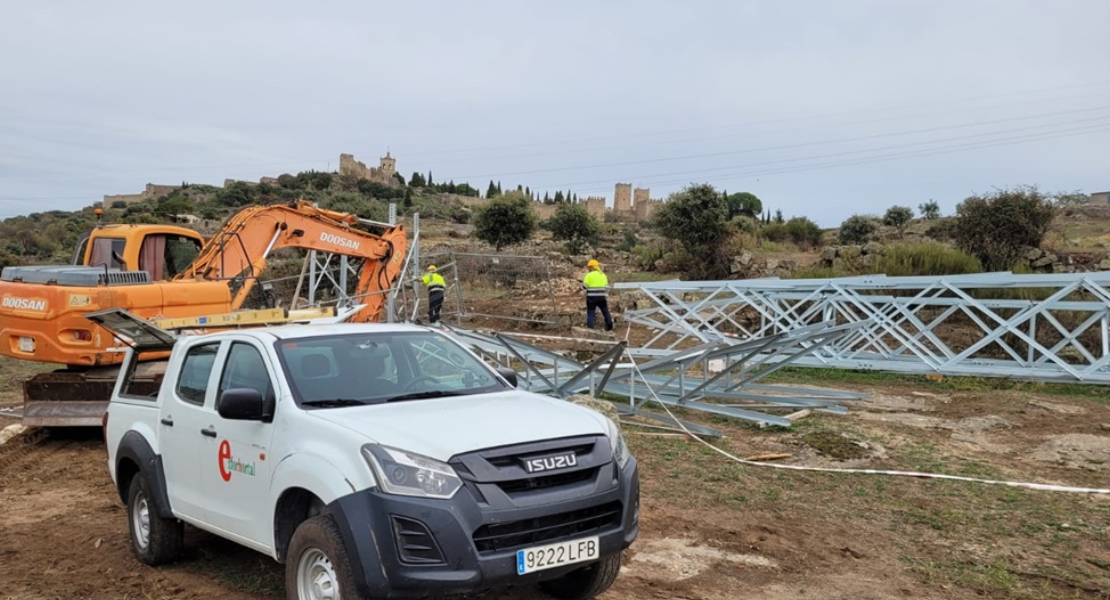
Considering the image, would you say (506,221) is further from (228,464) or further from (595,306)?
(228,464)

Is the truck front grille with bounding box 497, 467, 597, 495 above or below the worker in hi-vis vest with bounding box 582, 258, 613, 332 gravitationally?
below

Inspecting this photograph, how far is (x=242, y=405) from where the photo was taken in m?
4.67

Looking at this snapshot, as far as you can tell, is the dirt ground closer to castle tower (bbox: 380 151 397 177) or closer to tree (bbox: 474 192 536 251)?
tree (bbox: 474 192 536 251)

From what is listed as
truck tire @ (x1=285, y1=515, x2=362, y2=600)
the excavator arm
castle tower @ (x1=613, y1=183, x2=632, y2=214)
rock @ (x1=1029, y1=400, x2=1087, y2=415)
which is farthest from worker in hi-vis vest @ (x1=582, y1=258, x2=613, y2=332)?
castle tower @ (x1=613, y1=183, x2=632, y2=214)

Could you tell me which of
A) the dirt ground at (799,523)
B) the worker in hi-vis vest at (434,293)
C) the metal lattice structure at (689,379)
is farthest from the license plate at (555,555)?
the worker in hi-vis vest at (434,293)

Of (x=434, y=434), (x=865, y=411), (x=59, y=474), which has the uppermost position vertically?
(x=434, y=434)

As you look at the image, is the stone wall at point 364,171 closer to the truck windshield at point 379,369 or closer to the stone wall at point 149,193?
the stone wall at point 149,193

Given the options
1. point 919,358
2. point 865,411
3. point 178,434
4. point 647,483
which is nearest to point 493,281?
point 919,358

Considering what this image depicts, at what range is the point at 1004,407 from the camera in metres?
11.7

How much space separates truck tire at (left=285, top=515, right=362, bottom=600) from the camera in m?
4.04

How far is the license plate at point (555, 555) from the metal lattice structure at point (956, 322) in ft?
28.3

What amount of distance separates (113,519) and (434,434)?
4.71 m

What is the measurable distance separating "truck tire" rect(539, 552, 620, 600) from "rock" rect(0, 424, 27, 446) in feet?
29.3

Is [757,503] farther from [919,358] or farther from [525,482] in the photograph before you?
[919,358]
